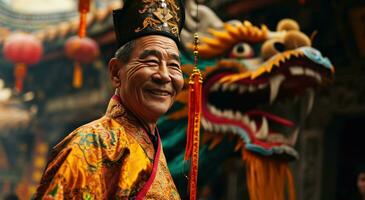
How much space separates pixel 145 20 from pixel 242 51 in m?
2.22

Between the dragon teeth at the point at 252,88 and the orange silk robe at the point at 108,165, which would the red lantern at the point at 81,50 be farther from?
the orange silk robe at the point at 108,165

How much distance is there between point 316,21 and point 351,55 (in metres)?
0.47

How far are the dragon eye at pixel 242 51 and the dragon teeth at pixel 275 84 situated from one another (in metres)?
0.39

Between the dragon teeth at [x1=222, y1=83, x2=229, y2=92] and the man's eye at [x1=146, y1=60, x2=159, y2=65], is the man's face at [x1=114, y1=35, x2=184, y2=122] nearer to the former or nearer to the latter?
the man's eye at [x1=146, y1=60, x2=159, y2=65]

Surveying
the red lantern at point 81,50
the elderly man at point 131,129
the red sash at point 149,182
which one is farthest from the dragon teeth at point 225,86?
the red lantern at point 81,50

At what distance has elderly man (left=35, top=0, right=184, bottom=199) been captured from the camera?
6.93 feet

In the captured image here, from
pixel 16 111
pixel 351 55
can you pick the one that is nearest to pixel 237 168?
pixel 351 55

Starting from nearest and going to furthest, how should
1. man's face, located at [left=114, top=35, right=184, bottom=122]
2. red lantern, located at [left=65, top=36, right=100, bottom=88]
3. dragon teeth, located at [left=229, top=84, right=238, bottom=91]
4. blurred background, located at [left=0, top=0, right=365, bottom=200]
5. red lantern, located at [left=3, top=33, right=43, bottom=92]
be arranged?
man's face, located at [left=114, top=35, right=184, bottom=122] < dragon teeth, located at [left=229, top=84, right=238, bottom=91] < blurred background, located at [left=0, top=0, right=365, bottom=200] < red lantern, located at [left=65, top=36, right=100, bottom=88] < red lantern, located at [left=3, top=33, right=43, bottom=92]

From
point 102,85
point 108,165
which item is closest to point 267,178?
point 108,165

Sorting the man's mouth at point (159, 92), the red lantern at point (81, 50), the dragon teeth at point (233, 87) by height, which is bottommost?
the man's mouth at point (159, 92)

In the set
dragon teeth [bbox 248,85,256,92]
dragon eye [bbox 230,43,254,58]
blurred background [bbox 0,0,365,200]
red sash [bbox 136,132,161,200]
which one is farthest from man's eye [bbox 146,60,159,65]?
blurred background [bbox 0,0,365,200]

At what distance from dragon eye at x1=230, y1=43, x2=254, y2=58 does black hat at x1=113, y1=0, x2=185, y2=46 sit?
6.70 feet

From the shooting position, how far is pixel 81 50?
7719 millimetres

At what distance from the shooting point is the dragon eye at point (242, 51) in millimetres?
4590
